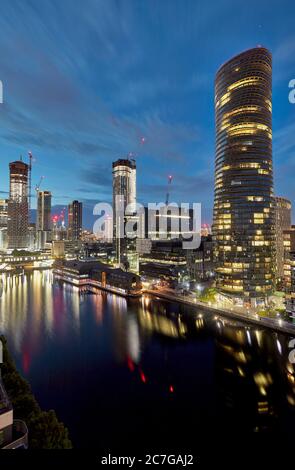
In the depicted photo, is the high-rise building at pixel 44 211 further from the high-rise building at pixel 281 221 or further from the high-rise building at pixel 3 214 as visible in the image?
the high-rise building at pixel 281 221

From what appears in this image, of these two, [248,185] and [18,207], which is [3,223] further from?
[248,185]

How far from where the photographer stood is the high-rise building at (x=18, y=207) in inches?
4713

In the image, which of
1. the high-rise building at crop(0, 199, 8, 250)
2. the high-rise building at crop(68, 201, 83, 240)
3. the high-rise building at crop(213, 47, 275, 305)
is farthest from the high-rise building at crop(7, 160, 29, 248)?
the high-rise building at crop(213, 47, 275, 305)

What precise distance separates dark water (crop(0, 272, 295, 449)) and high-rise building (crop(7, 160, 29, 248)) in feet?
323

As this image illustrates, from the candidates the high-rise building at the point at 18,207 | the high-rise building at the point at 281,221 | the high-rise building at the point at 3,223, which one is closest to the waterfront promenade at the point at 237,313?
the high-rise building at the point at 281,221

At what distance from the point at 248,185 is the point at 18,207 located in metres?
118

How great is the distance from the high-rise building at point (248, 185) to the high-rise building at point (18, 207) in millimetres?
109264

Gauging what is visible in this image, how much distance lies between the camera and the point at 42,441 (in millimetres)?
9953

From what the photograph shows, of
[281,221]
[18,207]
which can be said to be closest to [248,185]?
[281,221]

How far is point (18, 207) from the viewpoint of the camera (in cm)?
12344

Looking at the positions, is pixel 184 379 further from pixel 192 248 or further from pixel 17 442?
pixel 192 248

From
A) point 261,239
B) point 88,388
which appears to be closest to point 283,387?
point 88,388
